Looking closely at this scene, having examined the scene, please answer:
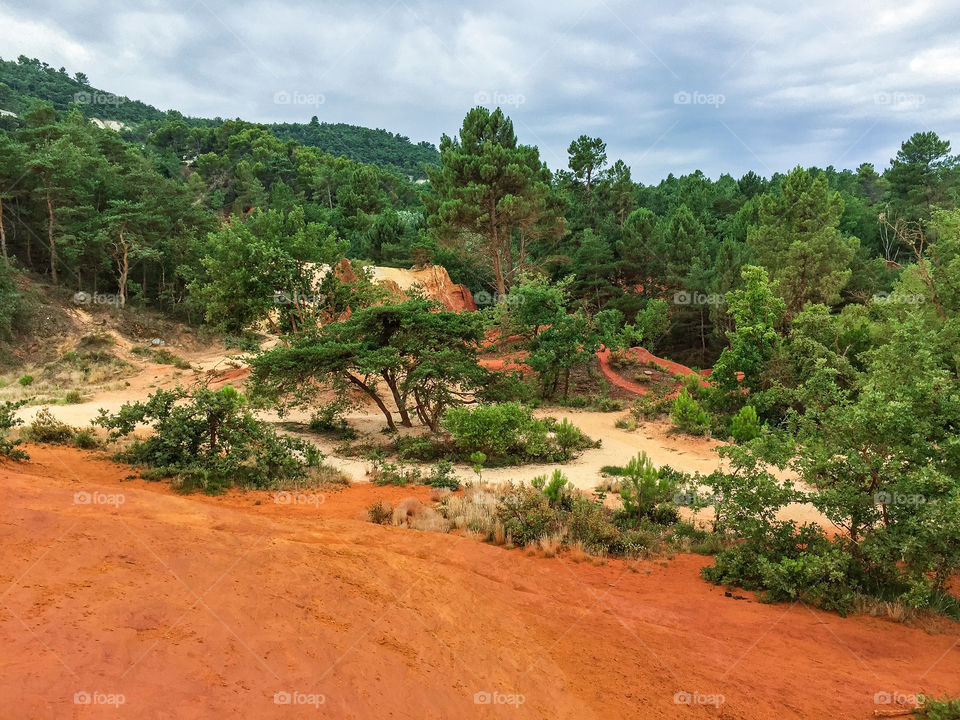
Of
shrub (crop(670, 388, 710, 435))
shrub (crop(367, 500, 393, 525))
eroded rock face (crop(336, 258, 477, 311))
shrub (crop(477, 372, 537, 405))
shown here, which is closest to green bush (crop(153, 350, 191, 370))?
eroded rock face (crop(336, 258, 477, 311))

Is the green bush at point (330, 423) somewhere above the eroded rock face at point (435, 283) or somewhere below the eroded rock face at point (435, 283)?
below

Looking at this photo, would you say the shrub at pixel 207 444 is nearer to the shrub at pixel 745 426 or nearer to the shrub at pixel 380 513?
the shrub at pixel 380 513

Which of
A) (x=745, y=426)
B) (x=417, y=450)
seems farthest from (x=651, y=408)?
(x=417, y=450)

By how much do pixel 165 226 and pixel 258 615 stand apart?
3418 centimetres

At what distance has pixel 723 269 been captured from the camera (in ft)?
97.6

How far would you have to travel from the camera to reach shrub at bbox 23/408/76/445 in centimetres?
1195

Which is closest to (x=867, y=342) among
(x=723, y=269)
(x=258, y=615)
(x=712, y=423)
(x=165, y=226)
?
(x=712, y=423)

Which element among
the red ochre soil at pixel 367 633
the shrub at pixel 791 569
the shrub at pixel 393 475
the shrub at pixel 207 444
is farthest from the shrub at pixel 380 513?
the shrub at pixel 791 569

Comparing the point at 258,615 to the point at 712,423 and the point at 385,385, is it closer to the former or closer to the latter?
the point at 712,423

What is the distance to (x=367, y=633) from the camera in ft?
16.8

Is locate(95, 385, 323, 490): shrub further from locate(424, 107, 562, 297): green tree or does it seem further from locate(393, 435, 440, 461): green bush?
locate(424, 107, 562, 297): green tree

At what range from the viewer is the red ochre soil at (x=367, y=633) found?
3957 mm

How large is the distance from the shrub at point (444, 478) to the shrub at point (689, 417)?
798 centimetres

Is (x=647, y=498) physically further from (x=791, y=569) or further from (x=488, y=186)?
(x=488, y=186)
